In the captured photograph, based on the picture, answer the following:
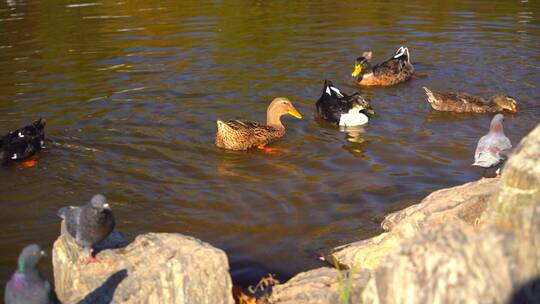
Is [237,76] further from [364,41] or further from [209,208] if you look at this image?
[209,208]

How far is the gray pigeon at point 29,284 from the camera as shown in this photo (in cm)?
511

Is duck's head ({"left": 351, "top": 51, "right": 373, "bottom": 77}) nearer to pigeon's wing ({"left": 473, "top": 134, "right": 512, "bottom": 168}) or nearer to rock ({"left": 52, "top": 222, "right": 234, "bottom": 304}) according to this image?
pigeon's wing ({"left": 473, "top": 134, "right": 512, "bottom": 168})

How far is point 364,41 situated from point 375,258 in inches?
488

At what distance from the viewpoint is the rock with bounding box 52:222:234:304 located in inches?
221

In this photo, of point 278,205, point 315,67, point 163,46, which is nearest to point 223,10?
point 163,46

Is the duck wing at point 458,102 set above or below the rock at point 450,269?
below

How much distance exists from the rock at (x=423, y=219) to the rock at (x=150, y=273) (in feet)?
5.82

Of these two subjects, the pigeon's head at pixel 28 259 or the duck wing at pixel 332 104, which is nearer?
the pigeon's head at pixel 28 259

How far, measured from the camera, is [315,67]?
16.1 m

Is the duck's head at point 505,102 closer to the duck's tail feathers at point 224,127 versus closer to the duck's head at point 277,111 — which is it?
the duck's head at point 277,111

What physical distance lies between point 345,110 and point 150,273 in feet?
25.4

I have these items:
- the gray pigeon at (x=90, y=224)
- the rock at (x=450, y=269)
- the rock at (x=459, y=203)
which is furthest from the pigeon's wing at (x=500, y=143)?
the rock at (x=450, y=269)

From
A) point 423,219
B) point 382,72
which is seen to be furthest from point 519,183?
point 382,72

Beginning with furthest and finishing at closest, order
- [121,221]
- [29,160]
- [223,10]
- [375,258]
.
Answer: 1. [223,10]
2. [29,160]
3. [121,221]
4. [375,258]
